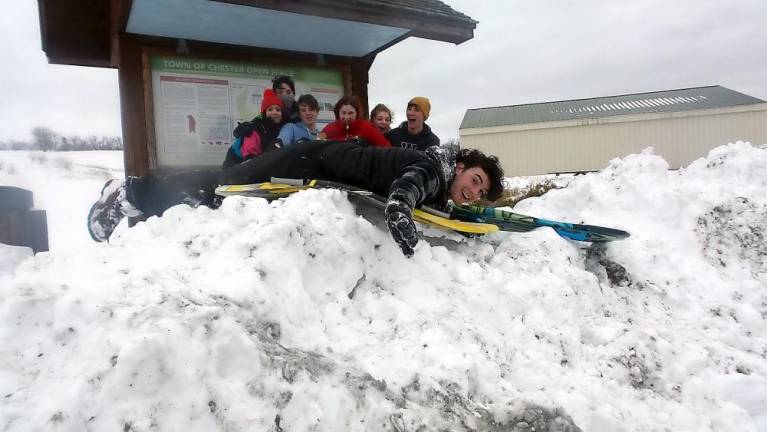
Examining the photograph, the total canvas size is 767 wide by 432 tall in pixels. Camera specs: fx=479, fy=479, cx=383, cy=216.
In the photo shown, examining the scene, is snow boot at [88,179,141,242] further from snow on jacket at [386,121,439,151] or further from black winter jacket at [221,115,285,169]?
snow on jacket at [386,121,439,151]

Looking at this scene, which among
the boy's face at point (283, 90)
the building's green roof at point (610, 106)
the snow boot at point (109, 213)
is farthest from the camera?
the building's green roof at point (610, 106)

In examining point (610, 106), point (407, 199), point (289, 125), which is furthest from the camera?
point (610, 106)

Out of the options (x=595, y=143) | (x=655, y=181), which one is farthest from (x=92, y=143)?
(x=595, y=143)

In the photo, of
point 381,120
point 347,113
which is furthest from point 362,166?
point 381,120

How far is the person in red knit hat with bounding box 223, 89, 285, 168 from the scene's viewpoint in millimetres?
4281

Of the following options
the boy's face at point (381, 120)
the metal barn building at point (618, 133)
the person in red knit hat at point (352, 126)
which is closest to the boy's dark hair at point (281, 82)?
the person in red knit hat at point (352, 126)

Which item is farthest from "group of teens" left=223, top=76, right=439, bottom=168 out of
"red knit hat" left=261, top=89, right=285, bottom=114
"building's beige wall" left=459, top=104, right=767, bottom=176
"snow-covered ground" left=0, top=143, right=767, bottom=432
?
"building's beige wall" left=459, top=104, right=767, bottom=176

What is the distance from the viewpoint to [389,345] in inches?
80.5

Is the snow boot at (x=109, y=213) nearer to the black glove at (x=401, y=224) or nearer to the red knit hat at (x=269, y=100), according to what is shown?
the red knit hat at (x=269, y=100)

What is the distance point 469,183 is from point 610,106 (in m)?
26.0

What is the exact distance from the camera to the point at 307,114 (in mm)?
4586

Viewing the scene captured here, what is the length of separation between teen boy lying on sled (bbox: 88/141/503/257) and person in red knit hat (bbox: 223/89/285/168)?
0.55 meters

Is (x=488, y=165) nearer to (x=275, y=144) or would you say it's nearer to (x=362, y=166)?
(x=362, y=166)

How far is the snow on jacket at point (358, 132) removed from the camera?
4305 millimetres
